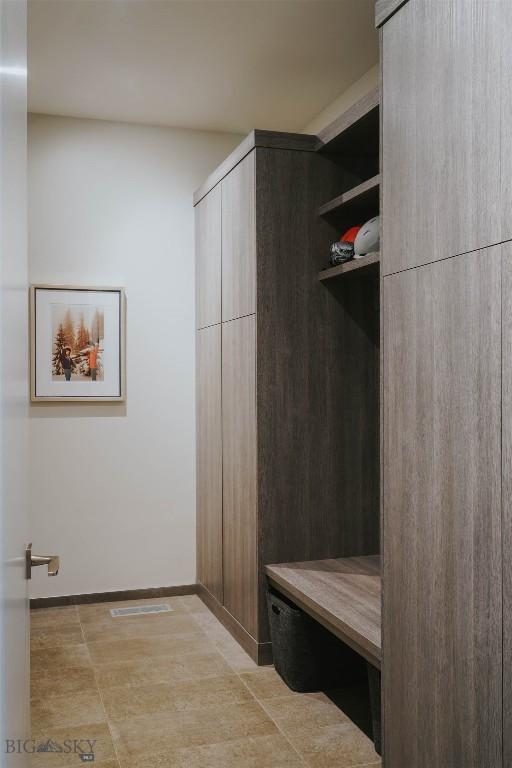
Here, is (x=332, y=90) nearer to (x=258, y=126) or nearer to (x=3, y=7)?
(x=258, y=126)

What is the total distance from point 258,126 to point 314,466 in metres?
2.34

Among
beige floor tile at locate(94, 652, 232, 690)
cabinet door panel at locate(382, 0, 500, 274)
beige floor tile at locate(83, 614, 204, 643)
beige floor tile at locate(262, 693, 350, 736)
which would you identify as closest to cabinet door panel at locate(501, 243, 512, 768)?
cabinet door panel at locate(382, 0, 500, 274)

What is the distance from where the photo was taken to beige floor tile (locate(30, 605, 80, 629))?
398 cm

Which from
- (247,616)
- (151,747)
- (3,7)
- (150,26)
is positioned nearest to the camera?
(3,7)

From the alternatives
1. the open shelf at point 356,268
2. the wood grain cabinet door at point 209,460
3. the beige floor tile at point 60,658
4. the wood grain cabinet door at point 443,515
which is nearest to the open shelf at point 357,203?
the open shelf at point 356,268

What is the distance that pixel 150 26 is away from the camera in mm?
3203

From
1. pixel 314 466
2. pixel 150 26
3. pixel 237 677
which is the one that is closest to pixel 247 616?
pixel 237 677

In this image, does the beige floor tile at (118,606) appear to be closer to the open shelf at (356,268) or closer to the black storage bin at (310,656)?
the black storage bin at (310,656)

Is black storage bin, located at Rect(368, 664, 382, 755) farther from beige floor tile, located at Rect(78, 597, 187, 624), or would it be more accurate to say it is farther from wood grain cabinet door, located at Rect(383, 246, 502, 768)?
beige floor tile, located at Rect(78, 597, 187, 624)

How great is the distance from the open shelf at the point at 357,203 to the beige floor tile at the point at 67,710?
7.76 feet

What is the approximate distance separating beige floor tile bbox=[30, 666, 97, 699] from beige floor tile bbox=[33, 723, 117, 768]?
1.16 feet

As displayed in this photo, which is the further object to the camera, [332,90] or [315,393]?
[332,90]

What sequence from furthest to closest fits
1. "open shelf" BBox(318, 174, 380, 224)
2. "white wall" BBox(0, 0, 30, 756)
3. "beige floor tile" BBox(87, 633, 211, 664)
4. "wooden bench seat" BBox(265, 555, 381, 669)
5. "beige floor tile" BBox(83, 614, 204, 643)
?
"beige floor tile" BBox(83, 614, 204, 643) → "beige floor tile" BBox(87, 633, 211, 664) → "open shelf" BBox(318, 174, 380, 224) → "wooden bench seat" BBox(265, 555, 381, 669) → "white wall" BBox(0, 0, 30, 756)

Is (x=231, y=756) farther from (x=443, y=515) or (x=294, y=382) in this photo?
(x=294, y=382)
